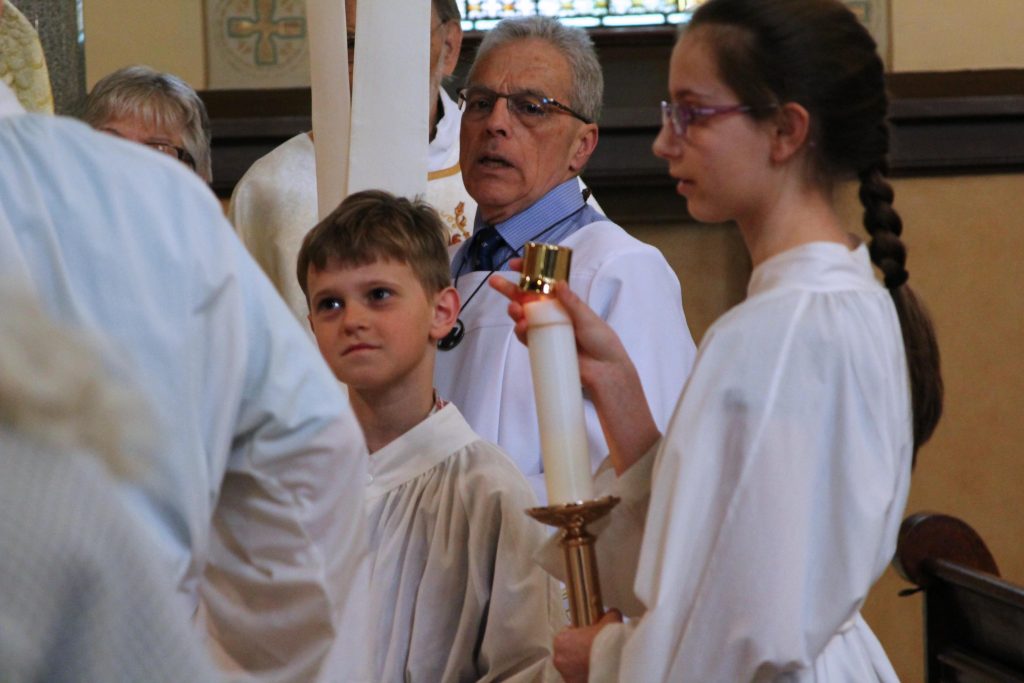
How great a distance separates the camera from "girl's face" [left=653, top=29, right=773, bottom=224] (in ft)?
6.85

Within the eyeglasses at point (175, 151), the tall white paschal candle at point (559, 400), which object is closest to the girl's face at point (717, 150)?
the tall white paschal candle at point (559, 400)

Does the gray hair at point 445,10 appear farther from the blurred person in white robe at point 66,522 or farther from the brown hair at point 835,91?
the blurred person in white robe at point 66,522

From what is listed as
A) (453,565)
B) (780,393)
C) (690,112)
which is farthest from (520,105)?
(780,393)

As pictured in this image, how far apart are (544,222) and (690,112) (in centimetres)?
117

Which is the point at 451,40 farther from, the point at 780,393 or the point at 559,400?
the point at 780,393

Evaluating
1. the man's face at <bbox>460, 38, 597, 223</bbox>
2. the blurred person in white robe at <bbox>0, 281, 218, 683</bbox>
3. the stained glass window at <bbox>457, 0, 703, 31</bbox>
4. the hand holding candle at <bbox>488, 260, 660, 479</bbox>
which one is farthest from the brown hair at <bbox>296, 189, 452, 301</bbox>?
the stained glass window at <bbox>457, 0, 703, 31</bbox>

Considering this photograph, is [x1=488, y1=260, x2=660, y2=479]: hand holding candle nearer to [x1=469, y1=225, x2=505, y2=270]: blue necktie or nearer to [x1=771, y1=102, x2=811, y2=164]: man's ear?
[x1=771, y1=102, x2=811, y2=164]: man's ear

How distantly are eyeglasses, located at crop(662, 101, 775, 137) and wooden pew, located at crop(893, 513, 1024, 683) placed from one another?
105 centimetres

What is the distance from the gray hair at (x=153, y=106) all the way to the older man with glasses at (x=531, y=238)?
69 centimetres

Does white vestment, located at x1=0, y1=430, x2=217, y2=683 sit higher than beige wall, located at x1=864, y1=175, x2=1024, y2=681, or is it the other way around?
white vestment, located at x1=0, y1=430, x2=217, y2=683

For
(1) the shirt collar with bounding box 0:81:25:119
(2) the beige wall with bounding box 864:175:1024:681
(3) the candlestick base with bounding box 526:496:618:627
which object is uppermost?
(1) the shirt collar with bounding box 0:81:25:119

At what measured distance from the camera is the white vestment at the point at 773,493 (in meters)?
1.94

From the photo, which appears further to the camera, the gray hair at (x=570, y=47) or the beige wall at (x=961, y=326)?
the beige wall at (x=961, y=326)

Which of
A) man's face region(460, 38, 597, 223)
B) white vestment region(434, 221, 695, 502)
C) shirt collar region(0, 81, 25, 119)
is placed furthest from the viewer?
man's face region(460, 38, 597, 223)
